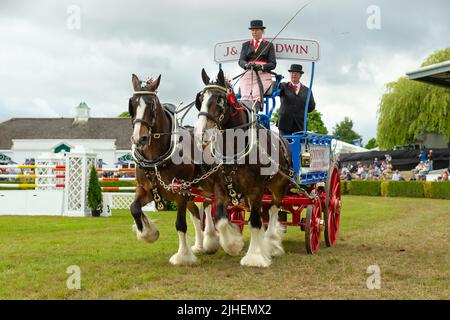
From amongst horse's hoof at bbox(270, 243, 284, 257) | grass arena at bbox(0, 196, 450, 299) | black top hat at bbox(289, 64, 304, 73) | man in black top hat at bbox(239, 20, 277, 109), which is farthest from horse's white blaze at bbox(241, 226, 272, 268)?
black top hat at bbox(289, 64, 304, 73)

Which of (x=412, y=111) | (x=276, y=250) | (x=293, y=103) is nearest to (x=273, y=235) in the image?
(x=276, y=250)

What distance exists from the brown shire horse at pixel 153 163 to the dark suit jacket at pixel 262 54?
1.63m

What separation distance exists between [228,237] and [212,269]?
0.49m

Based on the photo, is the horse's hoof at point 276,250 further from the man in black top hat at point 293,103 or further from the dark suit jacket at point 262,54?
the dark suit jacket at point 262,54

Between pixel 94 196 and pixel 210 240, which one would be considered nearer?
pixel 210 240

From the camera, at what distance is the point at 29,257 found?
7723mm

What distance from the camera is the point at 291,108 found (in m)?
8.86

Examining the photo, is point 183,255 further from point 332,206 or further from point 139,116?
point 332,206

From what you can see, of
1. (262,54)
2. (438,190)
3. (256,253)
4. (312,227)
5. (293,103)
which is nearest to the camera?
(256,253)

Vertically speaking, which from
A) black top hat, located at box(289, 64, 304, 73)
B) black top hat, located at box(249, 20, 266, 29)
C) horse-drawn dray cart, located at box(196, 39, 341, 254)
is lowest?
horse-drawn dray cart, located at box(196, 39, 341, 254)

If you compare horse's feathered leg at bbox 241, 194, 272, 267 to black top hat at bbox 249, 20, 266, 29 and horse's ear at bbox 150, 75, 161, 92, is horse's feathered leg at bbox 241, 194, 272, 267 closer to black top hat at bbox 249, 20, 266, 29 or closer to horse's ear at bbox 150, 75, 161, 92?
horse's ear at bbox 150, 75, 161, 92

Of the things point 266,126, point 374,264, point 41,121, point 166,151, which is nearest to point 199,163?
point 166,151

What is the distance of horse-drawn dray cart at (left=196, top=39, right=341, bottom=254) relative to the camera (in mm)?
8133

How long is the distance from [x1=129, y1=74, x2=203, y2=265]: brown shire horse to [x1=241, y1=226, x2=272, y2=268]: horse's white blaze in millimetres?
699
